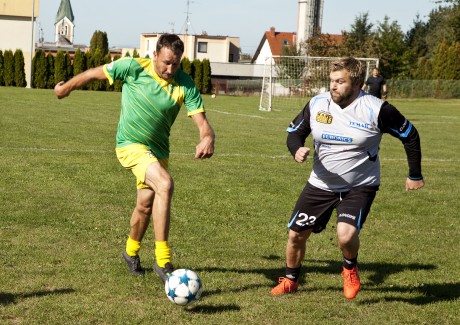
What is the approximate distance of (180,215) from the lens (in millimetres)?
9320

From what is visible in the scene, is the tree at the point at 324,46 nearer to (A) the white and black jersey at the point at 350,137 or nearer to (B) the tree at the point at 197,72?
(B) the tree at the point at 197,72

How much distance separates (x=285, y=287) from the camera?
6164mm

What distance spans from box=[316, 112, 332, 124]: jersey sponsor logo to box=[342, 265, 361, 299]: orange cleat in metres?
1.20

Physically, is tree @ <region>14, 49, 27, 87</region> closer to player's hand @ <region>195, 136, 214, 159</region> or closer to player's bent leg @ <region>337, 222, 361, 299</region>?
player's hand @ <region>195, 136, 214, 159</region>

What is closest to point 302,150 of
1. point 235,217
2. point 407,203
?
point 235,217

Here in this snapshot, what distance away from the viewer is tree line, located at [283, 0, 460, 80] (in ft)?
194

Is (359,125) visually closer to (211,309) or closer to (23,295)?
(211,309)

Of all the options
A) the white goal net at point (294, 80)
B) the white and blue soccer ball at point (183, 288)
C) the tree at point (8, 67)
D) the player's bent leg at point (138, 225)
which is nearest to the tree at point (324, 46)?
the white goal net at point (294, 80)

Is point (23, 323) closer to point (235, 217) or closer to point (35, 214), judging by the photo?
point (35, 214)

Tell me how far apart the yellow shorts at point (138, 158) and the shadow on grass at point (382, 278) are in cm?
112

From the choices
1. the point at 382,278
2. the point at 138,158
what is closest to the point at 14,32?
the point at 138,158

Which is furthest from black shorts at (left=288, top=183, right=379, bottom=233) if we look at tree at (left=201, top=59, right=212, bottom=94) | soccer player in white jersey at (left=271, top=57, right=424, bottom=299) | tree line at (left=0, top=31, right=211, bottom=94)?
tree at (left=201, top=59, right=212, bottom=94)

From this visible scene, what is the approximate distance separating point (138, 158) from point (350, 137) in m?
1.76

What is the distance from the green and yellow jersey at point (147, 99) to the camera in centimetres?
621
